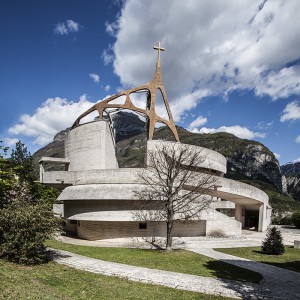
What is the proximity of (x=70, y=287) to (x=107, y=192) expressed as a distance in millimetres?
13586

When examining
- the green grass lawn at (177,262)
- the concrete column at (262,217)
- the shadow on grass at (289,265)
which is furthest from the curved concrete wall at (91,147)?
the concrete column at (262,217)

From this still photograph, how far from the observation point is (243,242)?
86.9 ft

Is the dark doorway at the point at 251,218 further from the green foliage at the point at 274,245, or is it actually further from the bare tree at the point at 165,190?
the green foliage at the point at 274,245

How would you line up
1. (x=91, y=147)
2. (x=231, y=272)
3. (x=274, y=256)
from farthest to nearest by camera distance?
(x=91, y=147), (x=274, y=256), (x=231, y=272)

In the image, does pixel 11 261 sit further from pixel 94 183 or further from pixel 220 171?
pixel 220 171

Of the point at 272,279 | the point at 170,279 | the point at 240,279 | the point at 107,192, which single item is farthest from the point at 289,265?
the point at 107,192

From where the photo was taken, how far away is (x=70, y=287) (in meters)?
10.9

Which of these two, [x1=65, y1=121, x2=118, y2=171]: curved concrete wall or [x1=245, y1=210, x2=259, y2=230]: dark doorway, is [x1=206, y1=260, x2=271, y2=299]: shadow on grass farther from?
[x1=245, y1=210, x2=259, y2=230]: dark doorway

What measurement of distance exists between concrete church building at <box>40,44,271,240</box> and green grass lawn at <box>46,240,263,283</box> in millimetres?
4470

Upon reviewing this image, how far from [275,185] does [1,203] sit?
6502 inches

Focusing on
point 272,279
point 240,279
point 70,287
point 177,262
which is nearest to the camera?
point 70,287

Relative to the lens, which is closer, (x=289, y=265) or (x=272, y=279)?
(x=272, y=279)

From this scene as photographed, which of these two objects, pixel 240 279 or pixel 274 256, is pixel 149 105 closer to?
pixel 274 256

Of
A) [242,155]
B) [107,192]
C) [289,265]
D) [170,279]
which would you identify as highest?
[242,155]
